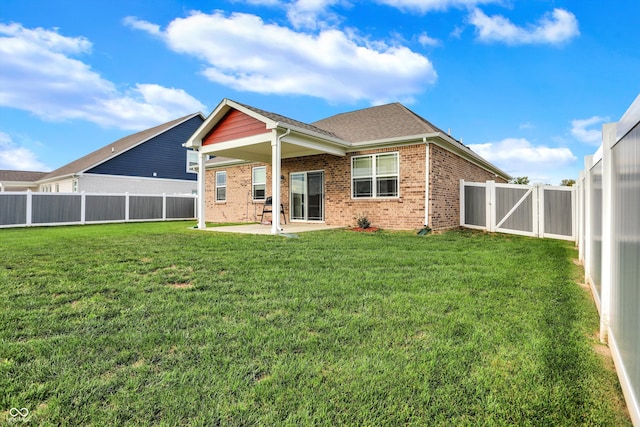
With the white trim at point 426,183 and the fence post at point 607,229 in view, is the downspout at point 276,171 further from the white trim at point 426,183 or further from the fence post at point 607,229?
the fence post at point 607,229

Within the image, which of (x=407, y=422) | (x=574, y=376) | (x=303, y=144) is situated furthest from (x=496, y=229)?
(x=407, y=422)

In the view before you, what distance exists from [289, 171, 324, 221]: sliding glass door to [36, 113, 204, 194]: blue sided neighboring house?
1132 centimetres

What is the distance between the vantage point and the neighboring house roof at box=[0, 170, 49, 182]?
96.2 ft

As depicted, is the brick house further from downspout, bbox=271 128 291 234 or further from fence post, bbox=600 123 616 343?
fence post, bbox=600 123 616 343

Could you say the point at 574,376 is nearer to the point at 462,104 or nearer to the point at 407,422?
the point at 407,422

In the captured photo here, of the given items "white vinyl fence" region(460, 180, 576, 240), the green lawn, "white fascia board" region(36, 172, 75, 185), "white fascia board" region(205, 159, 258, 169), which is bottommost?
the green lawn

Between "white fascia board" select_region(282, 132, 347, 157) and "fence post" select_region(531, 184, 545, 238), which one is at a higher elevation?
"white fascia board" select_region(282, 132, 347, 157)

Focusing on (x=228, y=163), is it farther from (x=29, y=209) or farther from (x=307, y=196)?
(x=29, y=209)

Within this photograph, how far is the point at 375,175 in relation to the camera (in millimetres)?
11242

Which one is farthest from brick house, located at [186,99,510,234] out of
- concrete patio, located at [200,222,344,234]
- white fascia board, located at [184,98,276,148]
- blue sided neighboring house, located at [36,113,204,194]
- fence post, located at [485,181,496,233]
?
blue sided neighboring house, located at [36,113,204,194]

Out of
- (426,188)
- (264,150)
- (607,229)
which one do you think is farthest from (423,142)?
(607,229)

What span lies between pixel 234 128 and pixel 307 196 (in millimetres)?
3985

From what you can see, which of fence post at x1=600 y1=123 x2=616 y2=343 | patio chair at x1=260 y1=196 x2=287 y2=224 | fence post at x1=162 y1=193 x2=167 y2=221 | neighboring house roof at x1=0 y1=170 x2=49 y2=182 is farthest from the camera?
neighboring house roof at x1=0 y1=170 x2=49 y2=182

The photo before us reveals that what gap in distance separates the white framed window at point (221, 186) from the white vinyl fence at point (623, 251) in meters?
15.2
